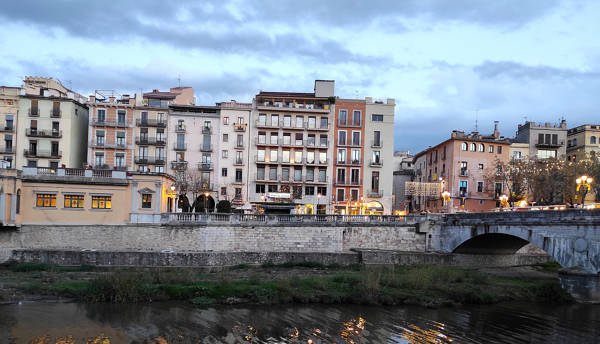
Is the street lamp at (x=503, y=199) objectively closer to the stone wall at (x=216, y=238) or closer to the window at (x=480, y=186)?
the window at (x=480, y=186)

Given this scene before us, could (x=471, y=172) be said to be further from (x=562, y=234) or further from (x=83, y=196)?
(x=83, y=196)

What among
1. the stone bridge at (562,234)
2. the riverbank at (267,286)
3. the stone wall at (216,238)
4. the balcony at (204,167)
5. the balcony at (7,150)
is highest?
the balcony at (7,150)

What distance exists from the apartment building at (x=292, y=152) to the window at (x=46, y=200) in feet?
88.5

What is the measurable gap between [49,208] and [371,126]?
39688mm

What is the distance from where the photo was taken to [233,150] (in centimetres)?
6681

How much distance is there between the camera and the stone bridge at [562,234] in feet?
106

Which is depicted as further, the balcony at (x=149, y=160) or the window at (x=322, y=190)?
the window at (x=322, y=190)

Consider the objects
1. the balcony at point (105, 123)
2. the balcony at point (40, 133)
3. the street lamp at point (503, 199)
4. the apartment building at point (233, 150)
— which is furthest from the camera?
the apartment building at point (233, 150)

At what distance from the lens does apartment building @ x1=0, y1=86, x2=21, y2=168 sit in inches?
2457

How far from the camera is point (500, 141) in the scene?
234 feet

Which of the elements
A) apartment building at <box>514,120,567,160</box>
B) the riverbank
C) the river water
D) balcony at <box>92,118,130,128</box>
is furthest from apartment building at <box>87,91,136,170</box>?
apartment building at <box>514,120,567,160</box>

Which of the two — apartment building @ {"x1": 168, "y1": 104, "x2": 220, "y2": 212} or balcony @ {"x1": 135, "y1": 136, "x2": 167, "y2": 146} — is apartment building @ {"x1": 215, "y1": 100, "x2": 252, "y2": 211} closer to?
apartment building @ {"x1": 168, "y1": 104, "x2": 220, "y2": 212}

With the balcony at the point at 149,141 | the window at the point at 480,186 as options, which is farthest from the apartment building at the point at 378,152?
the balcony at the point at 149,141

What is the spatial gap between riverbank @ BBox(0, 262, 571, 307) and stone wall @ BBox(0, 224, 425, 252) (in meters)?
5.47
